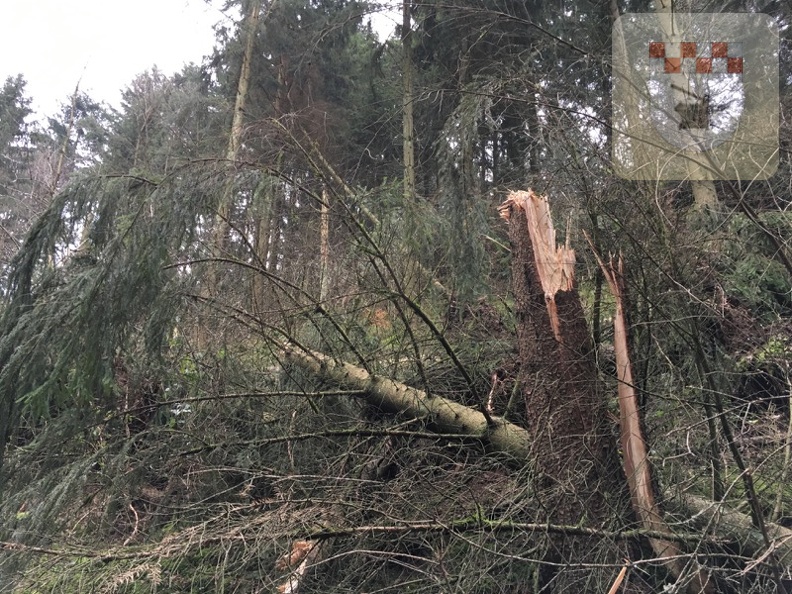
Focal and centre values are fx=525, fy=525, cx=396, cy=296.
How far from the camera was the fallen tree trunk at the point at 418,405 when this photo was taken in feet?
10.00

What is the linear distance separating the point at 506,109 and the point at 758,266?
1700 millimetres

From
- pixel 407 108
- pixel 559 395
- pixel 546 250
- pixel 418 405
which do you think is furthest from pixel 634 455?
pixel 407 108

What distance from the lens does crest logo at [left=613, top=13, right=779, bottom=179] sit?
238cm

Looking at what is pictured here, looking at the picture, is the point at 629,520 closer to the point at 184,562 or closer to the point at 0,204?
the point at 184,562

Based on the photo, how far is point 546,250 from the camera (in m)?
2.89

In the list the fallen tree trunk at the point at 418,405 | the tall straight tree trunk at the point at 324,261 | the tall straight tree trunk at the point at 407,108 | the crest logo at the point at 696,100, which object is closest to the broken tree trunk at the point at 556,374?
the fallen tree trunk at the point at 418,405

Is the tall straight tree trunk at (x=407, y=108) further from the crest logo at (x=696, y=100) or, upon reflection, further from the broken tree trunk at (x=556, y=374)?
the crest logo at (x=696, y=100)

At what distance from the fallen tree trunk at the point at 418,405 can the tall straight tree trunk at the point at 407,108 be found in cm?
125

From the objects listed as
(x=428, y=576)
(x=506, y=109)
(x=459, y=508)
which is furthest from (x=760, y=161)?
(x=428, y=576)

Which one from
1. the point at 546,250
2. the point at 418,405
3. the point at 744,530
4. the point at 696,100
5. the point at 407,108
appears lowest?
the point at 744,530

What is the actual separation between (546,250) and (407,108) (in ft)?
4.75

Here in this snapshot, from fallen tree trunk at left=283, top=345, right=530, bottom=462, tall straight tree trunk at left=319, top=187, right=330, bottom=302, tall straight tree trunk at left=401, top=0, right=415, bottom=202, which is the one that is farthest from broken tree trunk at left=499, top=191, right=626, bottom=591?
tall straight tree trunk at left=319, top=187, right=330, bottom=302

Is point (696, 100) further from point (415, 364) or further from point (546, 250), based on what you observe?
point (415, 364)

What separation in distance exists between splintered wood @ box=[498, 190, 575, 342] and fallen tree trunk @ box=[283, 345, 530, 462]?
722 millimetres
